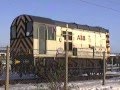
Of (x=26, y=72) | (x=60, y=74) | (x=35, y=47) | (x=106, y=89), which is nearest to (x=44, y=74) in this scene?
(x=26, y=72)

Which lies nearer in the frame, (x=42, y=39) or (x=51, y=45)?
(x=42, y=39)

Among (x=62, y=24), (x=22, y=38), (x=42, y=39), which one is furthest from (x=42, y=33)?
(x=62, y=24)

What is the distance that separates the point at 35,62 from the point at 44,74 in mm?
1219

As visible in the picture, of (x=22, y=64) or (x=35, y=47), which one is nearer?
(x=22, y=64)

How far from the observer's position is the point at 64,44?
20828mm

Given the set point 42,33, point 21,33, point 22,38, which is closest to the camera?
point 42,33

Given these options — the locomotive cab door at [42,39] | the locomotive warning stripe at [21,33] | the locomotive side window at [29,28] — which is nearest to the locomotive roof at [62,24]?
the locomotive side window at [29,28]

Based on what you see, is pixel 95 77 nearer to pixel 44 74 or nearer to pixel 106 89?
pixel 44 74

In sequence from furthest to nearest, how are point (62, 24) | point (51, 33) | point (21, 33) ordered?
point (62, 24) → point (51, 33) → point (21, 33)

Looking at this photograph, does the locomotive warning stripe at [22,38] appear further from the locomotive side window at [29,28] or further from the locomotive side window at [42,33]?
the locomotive side window at [42,33]

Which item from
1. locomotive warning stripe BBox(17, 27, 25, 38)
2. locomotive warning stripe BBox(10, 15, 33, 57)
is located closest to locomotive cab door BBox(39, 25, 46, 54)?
locomotive warning stripe BBox(10, 15, 33, 57)

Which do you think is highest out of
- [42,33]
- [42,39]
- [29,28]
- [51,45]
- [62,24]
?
[62,24]

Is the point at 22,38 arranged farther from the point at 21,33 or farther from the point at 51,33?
the point at 51,33

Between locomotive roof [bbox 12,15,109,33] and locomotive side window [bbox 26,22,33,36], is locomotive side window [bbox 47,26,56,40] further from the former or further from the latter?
locomotive side window [bbox 26,22,33,36]
